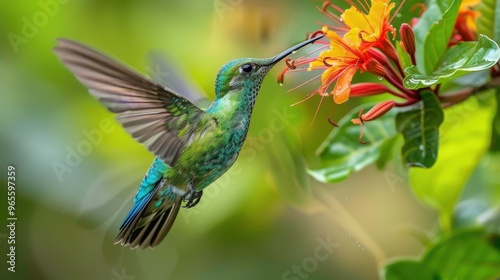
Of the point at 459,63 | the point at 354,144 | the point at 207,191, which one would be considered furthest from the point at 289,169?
the point at 459,63

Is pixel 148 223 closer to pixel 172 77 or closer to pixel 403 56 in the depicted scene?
pixel 172 77

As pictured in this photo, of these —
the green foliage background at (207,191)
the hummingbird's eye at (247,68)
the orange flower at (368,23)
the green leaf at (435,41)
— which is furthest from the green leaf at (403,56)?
the green foliage background at (207,191)

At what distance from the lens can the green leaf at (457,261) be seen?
1728 mm

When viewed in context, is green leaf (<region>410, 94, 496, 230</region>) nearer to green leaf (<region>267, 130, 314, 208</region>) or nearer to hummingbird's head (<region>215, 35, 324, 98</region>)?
green leaf (<region>267, 130, 314, 208</region>)

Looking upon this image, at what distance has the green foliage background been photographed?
2.38 meters

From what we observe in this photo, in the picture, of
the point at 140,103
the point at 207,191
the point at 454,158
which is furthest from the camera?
the point at 207,191

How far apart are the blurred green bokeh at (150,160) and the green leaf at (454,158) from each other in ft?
1.05

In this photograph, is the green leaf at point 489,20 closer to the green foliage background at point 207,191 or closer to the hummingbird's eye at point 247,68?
the hummingbird's eye at point 247,68

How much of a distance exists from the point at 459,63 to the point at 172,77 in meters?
0.62

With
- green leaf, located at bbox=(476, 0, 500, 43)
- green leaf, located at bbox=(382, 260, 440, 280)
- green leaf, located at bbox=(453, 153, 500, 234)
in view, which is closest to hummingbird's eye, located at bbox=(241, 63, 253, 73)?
green leaf, located at bbox=(476, 0, 500, 43)

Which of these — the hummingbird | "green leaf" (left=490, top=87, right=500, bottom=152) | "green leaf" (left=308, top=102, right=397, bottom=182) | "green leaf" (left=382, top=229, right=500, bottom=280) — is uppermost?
the hummingbird

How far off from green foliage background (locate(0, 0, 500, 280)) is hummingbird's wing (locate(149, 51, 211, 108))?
710mm

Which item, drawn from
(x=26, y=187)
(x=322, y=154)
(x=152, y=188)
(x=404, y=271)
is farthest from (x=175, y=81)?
(x=26, y=187)

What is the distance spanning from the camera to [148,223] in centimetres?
131
